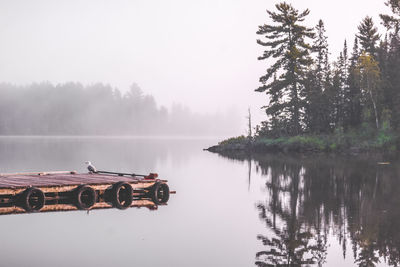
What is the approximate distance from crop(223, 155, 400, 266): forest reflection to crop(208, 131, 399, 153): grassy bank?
25249 mm

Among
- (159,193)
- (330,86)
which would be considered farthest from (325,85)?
(159,193)

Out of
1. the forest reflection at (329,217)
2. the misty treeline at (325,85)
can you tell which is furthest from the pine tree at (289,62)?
the forest reflection at (329,217)

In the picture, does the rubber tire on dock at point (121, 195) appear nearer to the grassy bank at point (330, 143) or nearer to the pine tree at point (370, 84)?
the grassy bank at point (330, 143)

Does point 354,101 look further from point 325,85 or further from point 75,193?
point 75,193

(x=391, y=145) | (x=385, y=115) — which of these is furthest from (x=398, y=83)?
(x=391, y=145)

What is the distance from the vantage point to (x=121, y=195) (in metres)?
21.4

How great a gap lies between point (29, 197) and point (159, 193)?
5983 millimetres

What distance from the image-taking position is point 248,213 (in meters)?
21.7

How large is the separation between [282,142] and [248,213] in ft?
155

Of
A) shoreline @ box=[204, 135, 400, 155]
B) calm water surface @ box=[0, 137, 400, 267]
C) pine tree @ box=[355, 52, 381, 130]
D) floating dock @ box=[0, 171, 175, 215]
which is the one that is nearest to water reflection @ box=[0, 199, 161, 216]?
floating dock @ box=[0, 171, 175, 215]

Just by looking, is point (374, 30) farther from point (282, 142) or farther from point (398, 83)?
point (282, 142)

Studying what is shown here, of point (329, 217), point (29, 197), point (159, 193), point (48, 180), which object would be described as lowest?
point (329, 217)

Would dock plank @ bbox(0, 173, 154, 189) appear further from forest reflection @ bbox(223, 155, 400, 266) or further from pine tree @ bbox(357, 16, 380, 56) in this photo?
pine tree @ bbox(357, 16, 380, 56)

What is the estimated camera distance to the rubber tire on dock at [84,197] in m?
19.5
